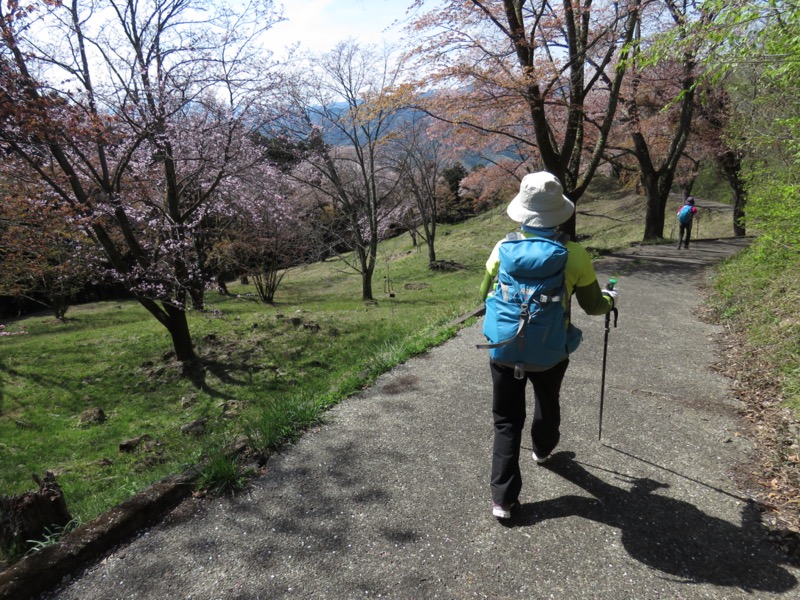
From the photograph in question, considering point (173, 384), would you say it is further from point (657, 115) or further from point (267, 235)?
point (657, 115)

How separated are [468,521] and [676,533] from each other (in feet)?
3.75

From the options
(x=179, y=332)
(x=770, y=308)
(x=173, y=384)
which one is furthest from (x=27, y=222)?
(x=770, y=308)

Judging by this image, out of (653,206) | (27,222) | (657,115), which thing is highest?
(657,115)

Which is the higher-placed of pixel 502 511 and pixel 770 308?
pixel 770 308

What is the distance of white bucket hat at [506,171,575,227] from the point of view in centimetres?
244

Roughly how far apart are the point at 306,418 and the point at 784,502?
3.30m

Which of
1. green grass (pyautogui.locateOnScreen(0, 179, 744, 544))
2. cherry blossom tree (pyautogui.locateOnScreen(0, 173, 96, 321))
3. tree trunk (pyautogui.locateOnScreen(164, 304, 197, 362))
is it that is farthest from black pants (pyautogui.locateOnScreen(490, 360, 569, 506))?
tree trunk (pyautogui.locateOnScreen(164, 304, 197, 362))

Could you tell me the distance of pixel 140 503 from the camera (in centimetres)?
275

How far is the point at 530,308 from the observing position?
91.8 inches

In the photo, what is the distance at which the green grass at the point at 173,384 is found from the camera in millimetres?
4305

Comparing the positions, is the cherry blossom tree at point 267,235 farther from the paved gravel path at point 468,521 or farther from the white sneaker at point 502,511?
the white sneaker at point 502,511

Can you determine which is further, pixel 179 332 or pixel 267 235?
pixel 267 235

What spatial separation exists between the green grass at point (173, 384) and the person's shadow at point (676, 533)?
7.11 ft

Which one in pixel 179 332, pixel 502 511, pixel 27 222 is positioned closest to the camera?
pixel 502 511
